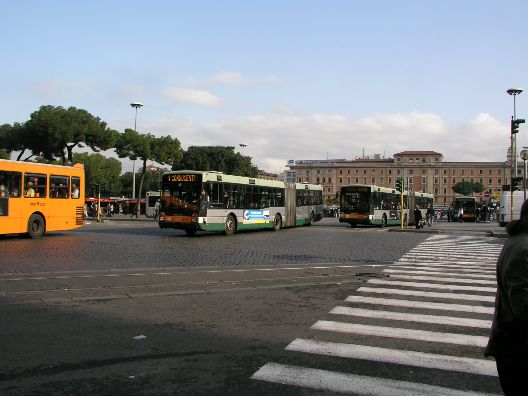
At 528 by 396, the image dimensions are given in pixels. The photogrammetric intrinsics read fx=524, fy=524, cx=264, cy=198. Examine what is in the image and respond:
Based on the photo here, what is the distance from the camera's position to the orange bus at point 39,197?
1928 cm

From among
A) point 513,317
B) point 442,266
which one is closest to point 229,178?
point 442,266

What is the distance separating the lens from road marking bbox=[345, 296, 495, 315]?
8164mm

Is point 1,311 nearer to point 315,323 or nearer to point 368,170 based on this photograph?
point 315,323

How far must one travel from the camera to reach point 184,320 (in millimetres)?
7141

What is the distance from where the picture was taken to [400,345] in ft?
19.7

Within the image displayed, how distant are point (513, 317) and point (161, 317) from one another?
525 centimetres

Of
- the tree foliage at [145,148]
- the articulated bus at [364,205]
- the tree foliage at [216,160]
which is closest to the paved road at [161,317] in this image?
the articulated bus at [364,205]

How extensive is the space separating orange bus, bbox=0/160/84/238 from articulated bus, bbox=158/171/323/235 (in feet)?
12.2

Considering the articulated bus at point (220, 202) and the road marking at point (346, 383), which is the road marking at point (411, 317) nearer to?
the road marking at point (346, 383)

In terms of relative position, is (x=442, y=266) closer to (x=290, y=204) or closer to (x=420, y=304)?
(x=420, y=304)

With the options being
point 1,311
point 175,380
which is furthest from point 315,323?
point 1,311

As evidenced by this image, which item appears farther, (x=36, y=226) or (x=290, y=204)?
(x=290, y=204)

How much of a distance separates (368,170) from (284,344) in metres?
150

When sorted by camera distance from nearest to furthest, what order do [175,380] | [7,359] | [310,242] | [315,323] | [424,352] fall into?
[175,380]
[7,359]
[424,352]
[315,323]
[310,242]
